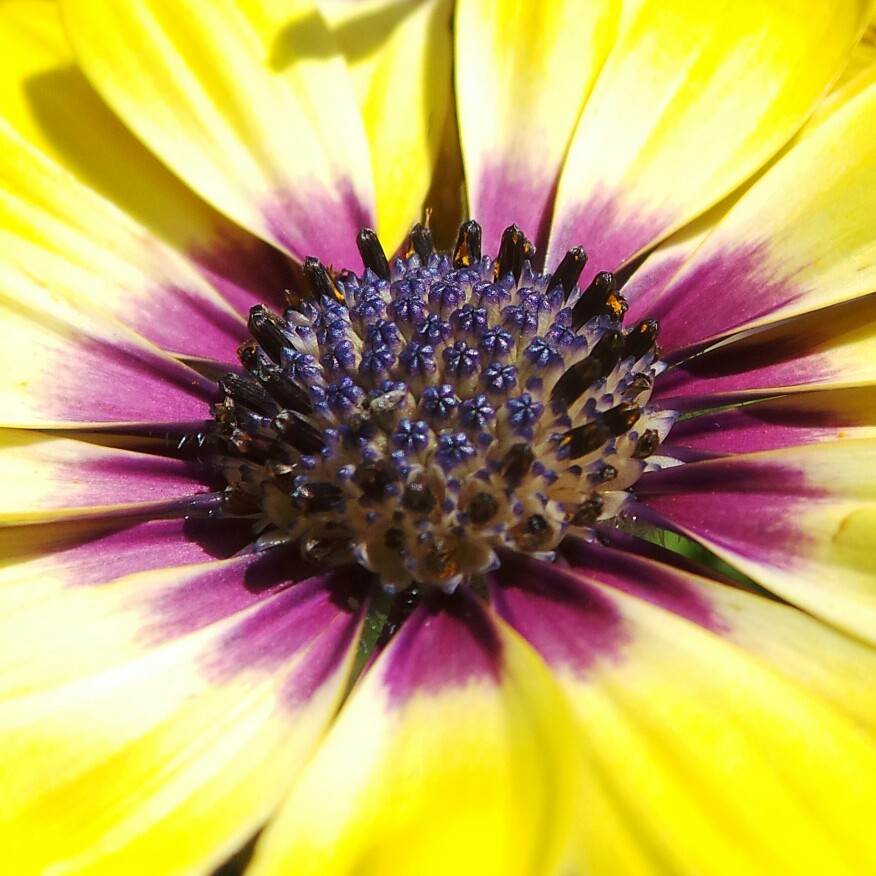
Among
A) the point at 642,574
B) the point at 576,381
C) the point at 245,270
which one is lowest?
the point at 642,574

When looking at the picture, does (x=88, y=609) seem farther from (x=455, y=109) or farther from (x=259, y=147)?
(x=455, y=109)

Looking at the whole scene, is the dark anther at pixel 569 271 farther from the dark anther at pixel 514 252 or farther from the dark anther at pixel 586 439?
the dark anther at pixel 586 439

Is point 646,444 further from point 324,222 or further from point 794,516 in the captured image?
point 324,222

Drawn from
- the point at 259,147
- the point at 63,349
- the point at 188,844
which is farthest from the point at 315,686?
the point at 259,147

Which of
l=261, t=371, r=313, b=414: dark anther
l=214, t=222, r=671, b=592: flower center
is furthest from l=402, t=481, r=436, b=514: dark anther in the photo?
l=261, t=371, r=313, b=414: dark anther

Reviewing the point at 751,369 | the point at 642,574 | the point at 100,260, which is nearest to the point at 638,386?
the point at 751,369

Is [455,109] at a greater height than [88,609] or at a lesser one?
greater
